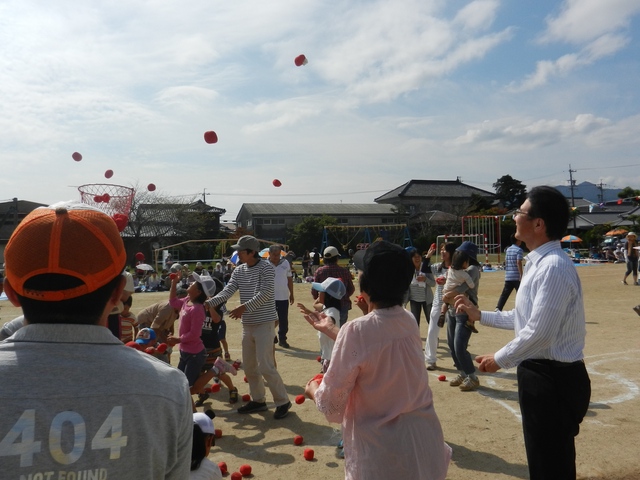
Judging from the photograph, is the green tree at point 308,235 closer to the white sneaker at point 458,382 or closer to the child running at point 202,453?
the white sneaker at point 458,382

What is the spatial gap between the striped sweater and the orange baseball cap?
462 cm

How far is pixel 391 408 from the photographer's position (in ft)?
8.61

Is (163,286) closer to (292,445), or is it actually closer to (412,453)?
(292,445)

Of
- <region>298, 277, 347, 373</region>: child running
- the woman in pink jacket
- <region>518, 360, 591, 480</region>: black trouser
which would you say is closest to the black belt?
<region>518, 360, 591, 480</region>: black trouser

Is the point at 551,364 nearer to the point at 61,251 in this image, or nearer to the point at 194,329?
the point at 61,251

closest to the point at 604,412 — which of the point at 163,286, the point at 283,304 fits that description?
the point at 283,304

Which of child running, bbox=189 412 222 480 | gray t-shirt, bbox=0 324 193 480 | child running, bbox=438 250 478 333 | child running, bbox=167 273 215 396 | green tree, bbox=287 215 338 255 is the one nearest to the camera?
gray t-shirt, bbox=0 324 193 480

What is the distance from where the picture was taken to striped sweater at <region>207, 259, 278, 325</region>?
238 inches

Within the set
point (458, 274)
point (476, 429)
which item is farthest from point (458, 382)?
point (476, 429)

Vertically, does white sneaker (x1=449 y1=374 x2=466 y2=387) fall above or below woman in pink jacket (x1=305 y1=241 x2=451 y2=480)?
below

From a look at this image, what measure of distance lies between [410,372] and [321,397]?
47 cm

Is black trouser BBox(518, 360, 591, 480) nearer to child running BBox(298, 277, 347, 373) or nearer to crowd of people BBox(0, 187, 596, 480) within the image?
crowd of people BBox(0, 187, 596, 480)

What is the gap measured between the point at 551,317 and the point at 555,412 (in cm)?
55

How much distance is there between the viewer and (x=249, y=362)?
615 cm
